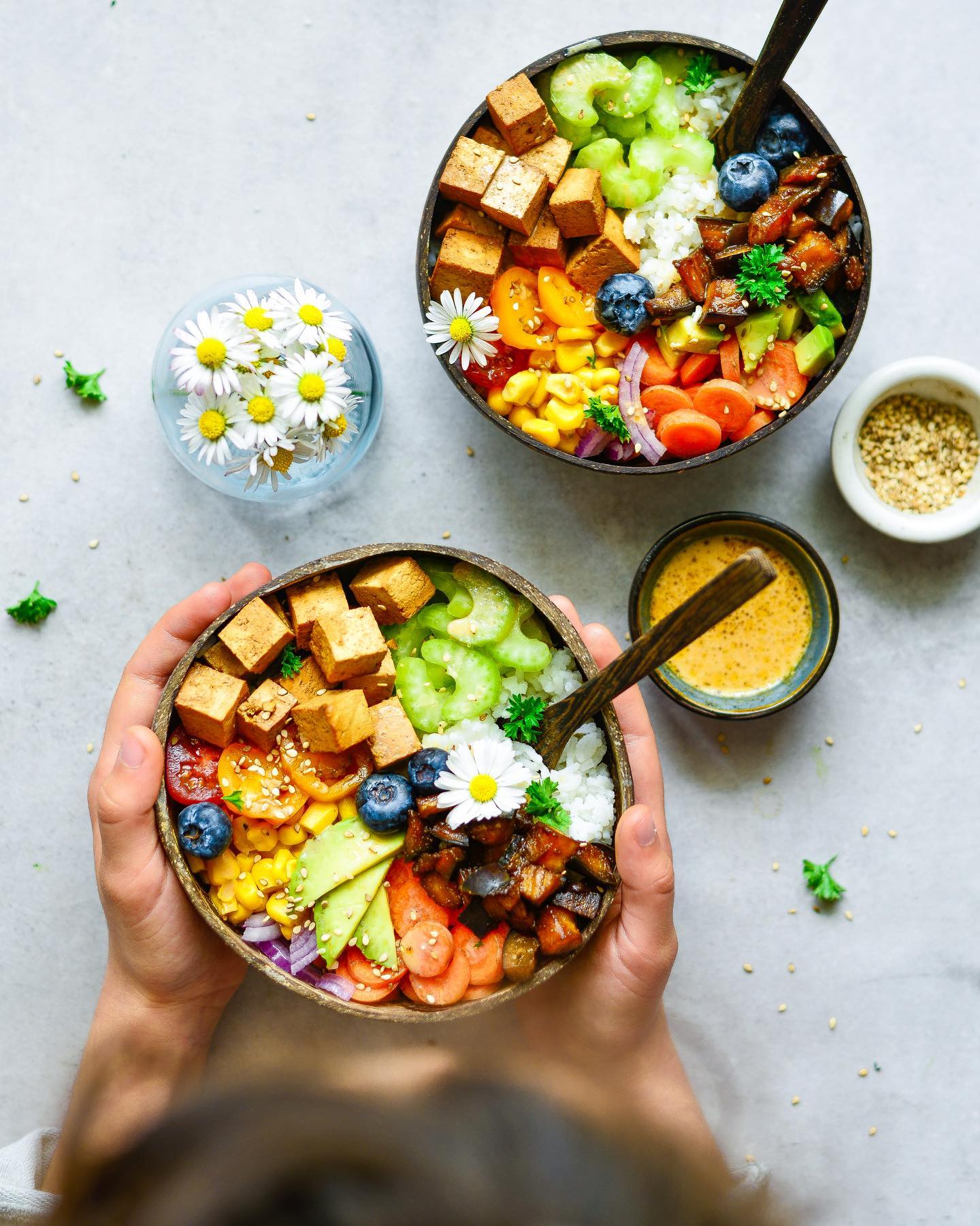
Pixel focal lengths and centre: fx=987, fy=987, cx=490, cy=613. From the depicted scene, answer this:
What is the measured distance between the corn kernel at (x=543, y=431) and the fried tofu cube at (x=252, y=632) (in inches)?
29.4

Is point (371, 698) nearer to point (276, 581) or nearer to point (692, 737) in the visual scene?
point (276, 581)

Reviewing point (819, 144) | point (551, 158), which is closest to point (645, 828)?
point (551, 158)

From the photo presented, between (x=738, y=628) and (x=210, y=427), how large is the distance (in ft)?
4.56

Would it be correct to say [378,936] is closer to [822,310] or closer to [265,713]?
[265,713]

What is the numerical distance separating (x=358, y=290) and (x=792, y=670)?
150cm

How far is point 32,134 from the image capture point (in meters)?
2.57

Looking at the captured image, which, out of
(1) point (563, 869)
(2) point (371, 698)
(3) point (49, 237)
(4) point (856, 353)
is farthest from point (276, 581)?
(4) point (856, 353)

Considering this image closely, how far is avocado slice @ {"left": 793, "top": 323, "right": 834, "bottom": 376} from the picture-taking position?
2.26 m

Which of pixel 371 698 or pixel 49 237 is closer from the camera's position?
pixel 371 698

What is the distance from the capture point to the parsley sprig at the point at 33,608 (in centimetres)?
257

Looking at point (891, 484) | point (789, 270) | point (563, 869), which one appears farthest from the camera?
point (891, 484)

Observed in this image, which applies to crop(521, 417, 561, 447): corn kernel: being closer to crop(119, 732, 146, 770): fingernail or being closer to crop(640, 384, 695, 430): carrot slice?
crop(640, 384, 695, 430): carrot slice

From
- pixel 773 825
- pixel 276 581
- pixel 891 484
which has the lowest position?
pixel 773 825

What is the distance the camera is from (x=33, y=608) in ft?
8.43
